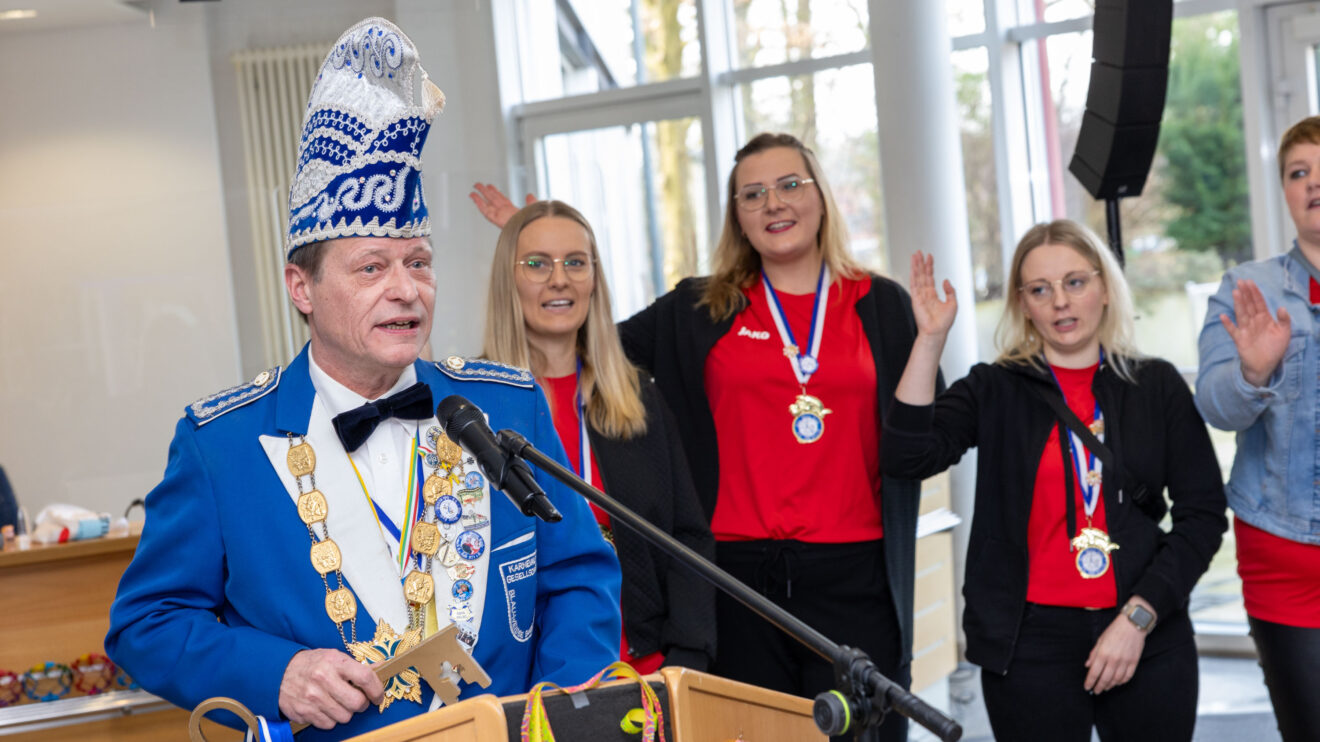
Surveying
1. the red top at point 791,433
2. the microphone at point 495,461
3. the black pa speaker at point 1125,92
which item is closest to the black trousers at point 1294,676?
the red top at point 791,433

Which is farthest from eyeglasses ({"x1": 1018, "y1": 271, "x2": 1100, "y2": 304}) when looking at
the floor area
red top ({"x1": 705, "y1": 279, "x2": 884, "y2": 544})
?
the floor area

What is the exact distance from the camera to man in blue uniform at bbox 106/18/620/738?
161 centimetres

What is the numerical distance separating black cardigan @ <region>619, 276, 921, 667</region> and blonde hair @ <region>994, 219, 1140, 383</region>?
25 cm

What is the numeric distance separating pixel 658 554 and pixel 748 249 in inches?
35.0

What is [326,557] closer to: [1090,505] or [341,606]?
[341,606]

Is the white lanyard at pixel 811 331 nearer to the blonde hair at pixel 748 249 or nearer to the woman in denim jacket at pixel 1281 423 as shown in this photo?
the blonde hair at pixel 748 249

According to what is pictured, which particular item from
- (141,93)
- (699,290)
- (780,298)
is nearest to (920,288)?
(780,298)

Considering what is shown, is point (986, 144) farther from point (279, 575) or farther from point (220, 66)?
point (279, 575)

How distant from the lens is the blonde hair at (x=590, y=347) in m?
2.71

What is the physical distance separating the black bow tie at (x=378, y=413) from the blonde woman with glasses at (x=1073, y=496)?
1.35 metres

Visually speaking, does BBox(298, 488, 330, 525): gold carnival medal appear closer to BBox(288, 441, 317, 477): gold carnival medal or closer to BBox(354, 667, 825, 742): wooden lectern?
BBox(288, 441, 317, 477): gold carnival medal

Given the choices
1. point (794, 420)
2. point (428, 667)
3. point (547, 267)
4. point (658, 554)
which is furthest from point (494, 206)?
point (428, 667)

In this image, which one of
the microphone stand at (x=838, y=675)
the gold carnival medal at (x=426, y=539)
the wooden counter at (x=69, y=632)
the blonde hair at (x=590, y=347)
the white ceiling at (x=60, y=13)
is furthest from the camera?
the white ceiling at (x=60, y=13)

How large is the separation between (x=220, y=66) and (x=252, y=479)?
3643mm
